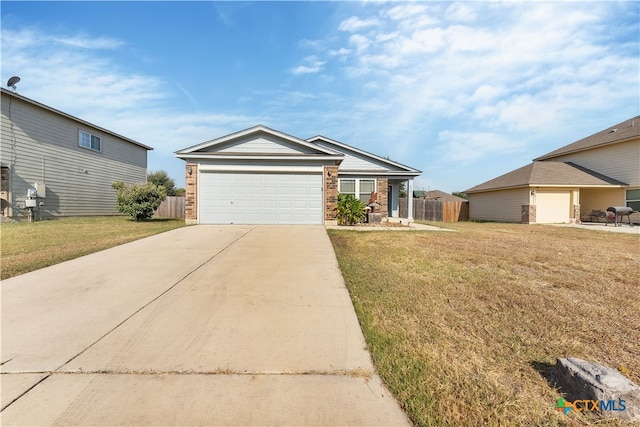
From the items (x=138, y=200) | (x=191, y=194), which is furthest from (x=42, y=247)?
(x=138, y=200)

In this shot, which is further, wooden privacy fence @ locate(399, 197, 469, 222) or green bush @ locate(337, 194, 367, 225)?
wooden privacy fence @ locate(399, 197, 469, 222)

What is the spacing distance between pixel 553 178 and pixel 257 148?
18094 millimetres

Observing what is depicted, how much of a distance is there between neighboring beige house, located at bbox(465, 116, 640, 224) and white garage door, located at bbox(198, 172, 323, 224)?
14.3 meters

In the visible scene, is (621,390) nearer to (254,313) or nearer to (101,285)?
(254,313)

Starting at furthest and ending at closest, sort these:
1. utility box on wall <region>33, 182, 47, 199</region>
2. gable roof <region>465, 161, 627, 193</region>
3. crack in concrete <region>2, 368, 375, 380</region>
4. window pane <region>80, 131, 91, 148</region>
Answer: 1. gable roof <region>465, 161, 627, 193</region>
2. window pane <region>80, 131, 91, 148</region>
3. utility box on wall <region>33, 182, 47, 199</region>
4. crack in concrete <region>2, 368, 375, 380</region>

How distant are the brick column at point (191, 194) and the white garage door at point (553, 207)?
1902 centimetres

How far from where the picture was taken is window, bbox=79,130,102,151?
1703cm

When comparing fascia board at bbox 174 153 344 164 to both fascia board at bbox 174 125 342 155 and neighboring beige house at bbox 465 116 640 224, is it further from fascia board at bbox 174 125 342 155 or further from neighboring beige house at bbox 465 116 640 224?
neighboring beige house at bbox 465 116 640 224

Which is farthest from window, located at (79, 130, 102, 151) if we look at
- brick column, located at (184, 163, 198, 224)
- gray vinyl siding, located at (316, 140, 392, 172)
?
gray vinyl siding, located at (316, 140, 392, 172)

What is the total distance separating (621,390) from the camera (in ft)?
6.61

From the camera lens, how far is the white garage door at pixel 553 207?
1827 cm

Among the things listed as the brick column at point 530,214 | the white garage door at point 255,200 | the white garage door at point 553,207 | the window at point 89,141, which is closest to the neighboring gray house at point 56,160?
the window at point 89,141

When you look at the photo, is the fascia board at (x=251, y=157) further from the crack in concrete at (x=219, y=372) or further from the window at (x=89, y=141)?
the crack in concrete at (x=219, y=372)

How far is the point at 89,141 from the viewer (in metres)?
17.5
